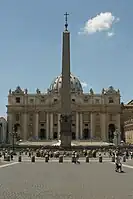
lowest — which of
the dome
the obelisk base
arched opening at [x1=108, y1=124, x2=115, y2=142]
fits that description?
the obelisk base

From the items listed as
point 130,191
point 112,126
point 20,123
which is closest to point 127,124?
point 112,126

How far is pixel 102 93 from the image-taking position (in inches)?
4719

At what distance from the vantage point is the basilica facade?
116m

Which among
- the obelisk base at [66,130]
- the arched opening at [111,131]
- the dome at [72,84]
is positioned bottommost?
the obelisk base at [66,130]

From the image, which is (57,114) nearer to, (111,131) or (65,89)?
(111,131)

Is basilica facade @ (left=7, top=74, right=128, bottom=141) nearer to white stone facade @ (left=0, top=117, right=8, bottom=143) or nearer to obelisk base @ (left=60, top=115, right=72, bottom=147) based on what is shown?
white stone facade @ (left=0, top=117, right=8, bottom=143)

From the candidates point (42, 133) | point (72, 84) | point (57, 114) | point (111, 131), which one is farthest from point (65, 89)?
point (72, 84)

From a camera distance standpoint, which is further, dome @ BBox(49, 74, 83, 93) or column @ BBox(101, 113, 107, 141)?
dome @ BBox(49, 74, 83, 93)

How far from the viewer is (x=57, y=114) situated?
11606 centimetres

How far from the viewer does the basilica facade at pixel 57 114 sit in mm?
116375

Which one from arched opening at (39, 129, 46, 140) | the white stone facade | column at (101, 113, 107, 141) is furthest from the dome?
the white stone facade

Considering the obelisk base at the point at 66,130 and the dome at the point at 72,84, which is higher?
the dome at the point at 72,84

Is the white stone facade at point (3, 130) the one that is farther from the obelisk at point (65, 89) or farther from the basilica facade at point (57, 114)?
the obelisk at point (65, 89)

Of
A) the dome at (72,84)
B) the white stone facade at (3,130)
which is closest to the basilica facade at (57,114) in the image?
the white stone facade at (3,130)
